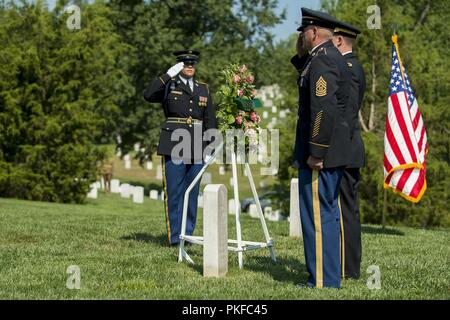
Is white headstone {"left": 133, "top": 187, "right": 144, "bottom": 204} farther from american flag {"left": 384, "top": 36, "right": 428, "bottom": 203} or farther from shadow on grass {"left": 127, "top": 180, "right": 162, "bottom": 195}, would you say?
american flag {"left": 384, "top": 36, "right": 428, "bottom": 203}

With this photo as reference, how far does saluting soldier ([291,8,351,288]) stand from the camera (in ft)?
20.4

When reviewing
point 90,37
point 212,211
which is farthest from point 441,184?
point 212,211

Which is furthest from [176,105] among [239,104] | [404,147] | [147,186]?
[147,186]

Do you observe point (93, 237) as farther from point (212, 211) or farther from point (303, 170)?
point (303, 170)

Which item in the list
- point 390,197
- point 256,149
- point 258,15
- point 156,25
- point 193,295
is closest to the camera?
point 193,295

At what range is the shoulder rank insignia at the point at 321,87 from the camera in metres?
6.18

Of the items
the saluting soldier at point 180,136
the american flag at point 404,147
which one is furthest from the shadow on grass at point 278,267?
the american flag at point 404,147

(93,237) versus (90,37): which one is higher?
(90,37)

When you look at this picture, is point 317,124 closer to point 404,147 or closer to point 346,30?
point 346,30

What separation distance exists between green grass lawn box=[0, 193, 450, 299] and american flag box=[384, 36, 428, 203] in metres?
0.82

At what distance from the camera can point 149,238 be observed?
10.2 m

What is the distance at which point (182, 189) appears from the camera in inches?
374

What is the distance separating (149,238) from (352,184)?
381 centimetres

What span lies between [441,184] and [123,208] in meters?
9.66
